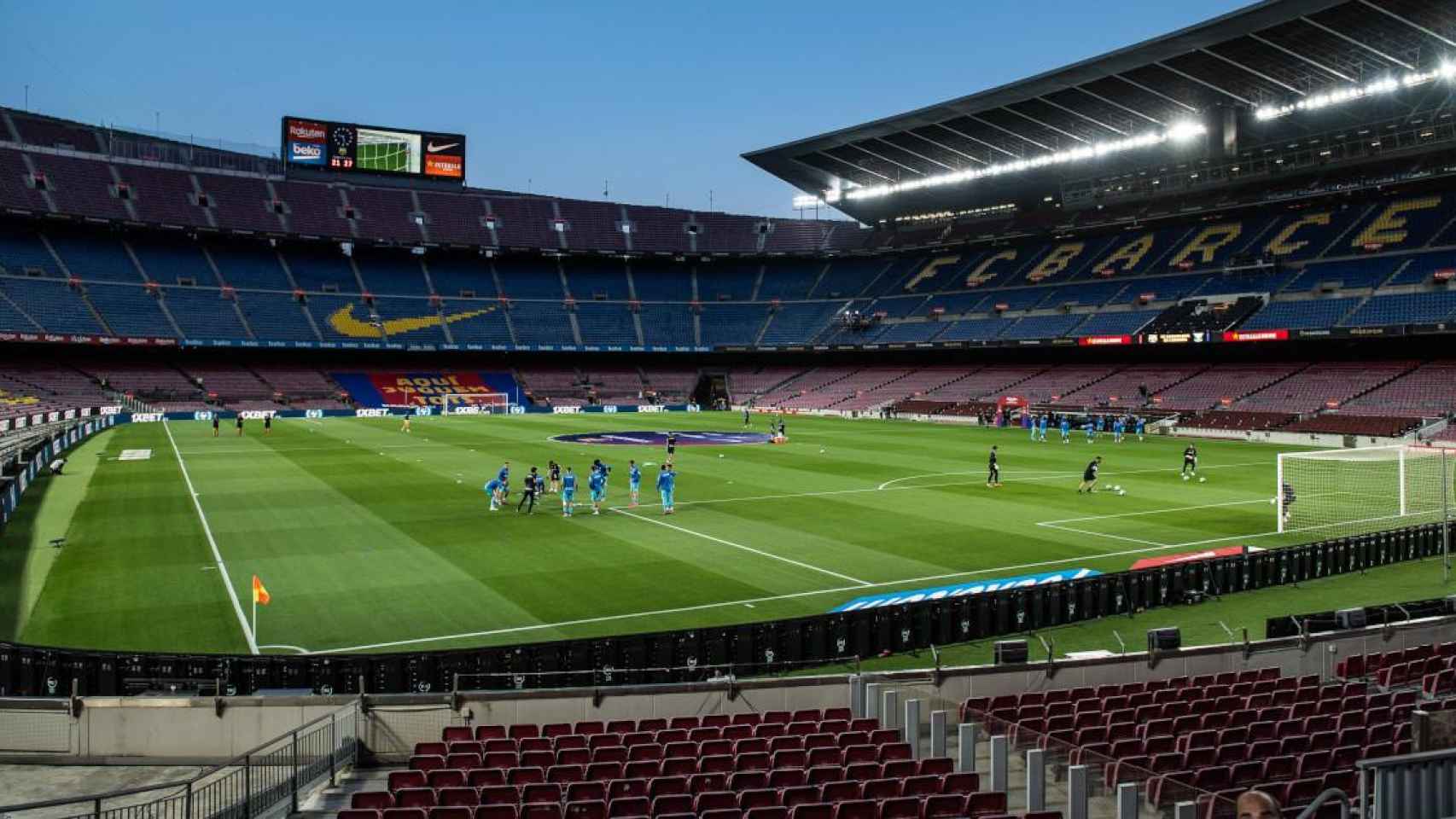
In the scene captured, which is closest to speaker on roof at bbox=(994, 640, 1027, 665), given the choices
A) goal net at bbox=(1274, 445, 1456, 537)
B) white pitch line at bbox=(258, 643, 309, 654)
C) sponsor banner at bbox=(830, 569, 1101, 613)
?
sponsor banner at bbox=(830, 569, 1101, 613)

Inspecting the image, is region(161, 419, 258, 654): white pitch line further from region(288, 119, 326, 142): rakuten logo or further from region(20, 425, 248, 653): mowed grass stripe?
region(288, 119, 326, 142): rakuten logo

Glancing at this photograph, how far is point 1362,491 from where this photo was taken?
3616 centimetres

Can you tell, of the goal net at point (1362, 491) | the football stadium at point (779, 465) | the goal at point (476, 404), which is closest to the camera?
the football stadium at point (779, 465)

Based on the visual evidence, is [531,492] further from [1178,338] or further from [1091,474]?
[1178,338]

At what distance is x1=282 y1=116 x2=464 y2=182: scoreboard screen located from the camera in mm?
97000

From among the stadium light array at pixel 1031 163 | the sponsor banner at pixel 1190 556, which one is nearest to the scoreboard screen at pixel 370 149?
the stadium light array at pixel 1031 163

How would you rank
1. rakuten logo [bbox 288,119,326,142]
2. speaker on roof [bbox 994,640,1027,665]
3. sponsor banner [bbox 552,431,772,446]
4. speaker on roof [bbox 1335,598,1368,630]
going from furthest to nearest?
rakuten logo [bbox 288,119,326,142]
sponsor banner [bbox 552,431,772,446]
speaker on roof [bbox 1335,598,1368,630]
speaker on roof [bbox 994,640,1027,665]

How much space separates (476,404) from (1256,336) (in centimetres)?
6066

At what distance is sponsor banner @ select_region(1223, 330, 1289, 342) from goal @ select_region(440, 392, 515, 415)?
55563mm

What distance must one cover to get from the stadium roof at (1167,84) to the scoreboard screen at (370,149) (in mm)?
37544

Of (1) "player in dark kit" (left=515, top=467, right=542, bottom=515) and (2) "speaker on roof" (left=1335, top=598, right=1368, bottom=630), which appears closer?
(2) "speaker on roof" (left=1335, top=598, right=1368, bottom=630)

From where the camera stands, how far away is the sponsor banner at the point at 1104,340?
228 feet

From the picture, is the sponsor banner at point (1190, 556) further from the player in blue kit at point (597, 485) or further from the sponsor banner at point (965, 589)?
the player in blue kit at point (597, 485)

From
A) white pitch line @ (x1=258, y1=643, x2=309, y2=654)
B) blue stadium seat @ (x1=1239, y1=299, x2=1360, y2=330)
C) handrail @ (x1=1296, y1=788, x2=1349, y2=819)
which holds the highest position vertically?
blue stadium seat @ (x1=1239, y1=299, x2=1360, y2=330)
